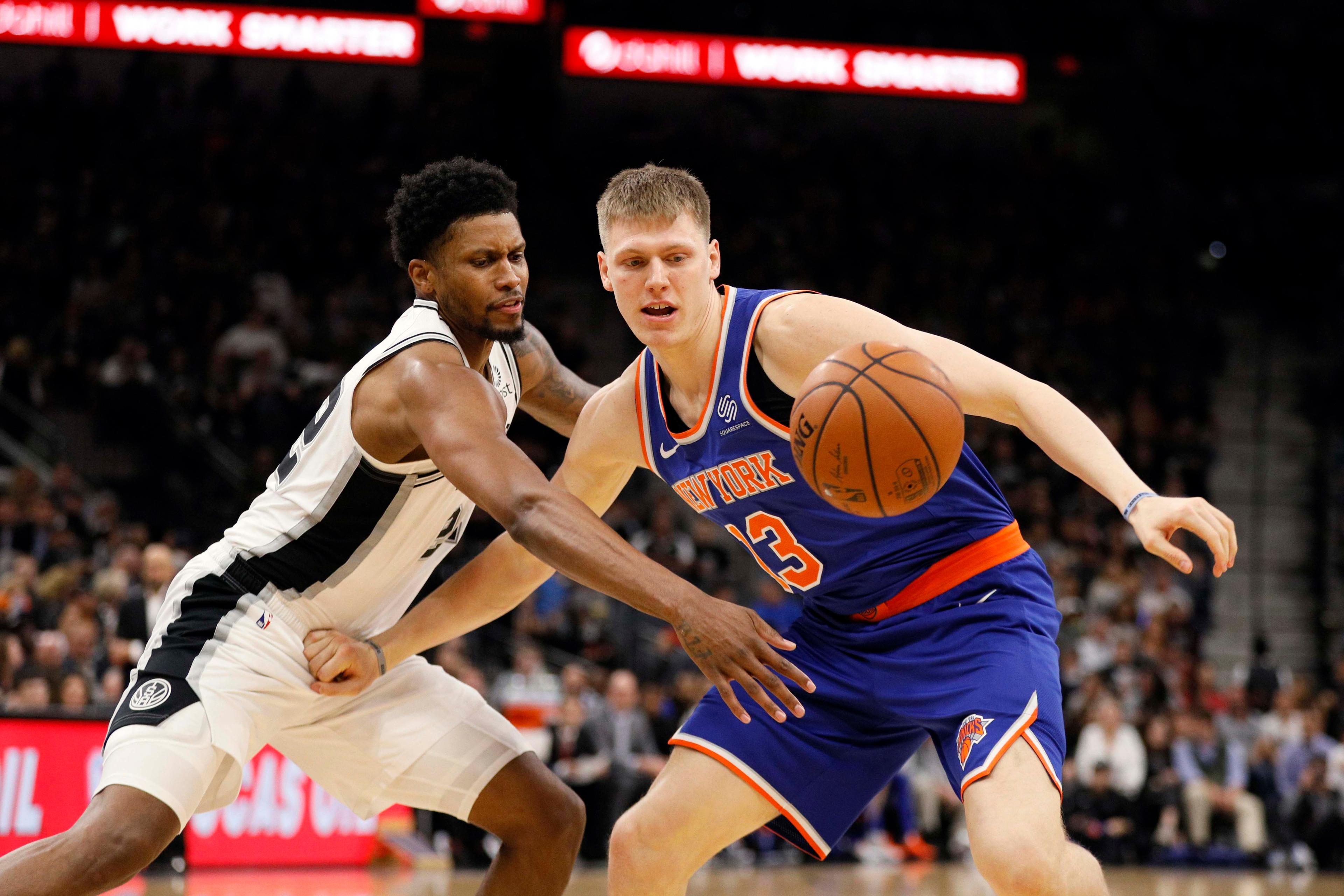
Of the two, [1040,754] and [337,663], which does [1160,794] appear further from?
[337,663]

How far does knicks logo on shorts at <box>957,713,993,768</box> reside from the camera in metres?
3.42

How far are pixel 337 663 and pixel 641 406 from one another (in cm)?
108

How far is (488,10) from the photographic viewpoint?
1398cm

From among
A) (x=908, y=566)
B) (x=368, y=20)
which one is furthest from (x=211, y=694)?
(x=368, y=20)

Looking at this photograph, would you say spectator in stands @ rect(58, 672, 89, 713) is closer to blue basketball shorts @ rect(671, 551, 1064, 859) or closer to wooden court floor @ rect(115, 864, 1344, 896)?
wooden court floor @ rect(115, 864, 1344, 896)

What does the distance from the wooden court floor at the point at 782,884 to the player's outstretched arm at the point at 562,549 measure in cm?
425

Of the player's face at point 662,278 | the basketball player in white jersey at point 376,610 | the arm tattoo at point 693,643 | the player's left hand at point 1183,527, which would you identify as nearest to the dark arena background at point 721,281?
the basketball player in white jersey at point 376,610

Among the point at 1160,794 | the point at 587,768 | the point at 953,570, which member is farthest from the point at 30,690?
the point at 1160,794

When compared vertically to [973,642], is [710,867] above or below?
below

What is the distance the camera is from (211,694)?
3635 millimetres

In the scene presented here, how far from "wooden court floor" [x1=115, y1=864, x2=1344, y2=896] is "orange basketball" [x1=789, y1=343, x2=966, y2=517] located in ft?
16.6

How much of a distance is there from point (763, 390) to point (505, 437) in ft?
2.29

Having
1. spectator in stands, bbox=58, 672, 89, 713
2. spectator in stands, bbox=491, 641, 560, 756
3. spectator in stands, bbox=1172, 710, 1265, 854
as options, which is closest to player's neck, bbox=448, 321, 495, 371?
spectator in stands, bbox=58, 672, 89, 713

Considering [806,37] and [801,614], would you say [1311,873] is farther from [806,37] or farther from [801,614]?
[806,37]
